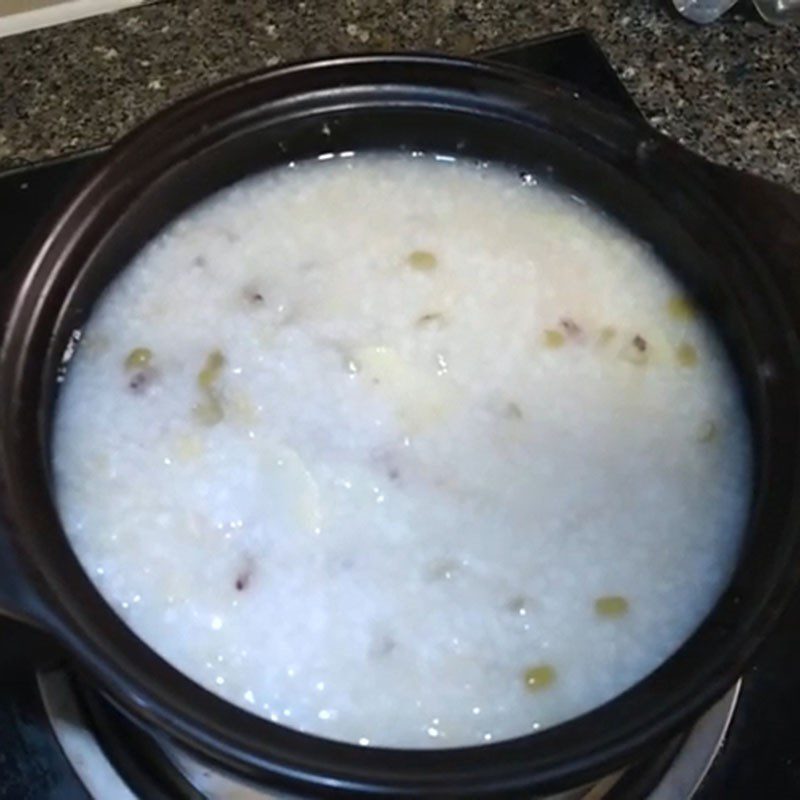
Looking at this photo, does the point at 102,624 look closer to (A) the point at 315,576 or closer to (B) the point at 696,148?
(A) the point at 315,576

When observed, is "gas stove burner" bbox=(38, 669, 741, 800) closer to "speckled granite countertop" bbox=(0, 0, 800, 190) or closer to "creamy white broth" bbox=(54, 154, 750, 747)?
"creamy white broth" bbox=(54, 154, 750, 747)

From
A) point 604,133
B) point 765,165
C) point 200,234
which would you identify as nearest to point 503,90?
point 604,133

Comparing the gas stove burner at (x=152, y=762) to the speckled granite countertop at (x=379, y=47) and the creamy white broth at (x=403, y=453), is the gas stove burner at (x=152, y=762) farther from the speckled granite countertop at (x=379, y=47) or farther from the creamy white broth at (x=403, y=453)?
the speckled granite countertop at (x=379, y=47)

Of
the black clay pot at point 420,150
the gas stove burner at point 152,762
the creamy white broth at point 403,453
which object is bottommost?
the gas stove burner at point 152,762

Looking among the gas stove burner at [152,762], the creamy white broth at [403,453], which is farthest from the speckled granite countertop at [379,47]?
the gas stove burner at [152,762]

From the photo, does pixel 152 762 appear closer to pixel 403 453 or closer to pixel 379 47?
pixel 403 453

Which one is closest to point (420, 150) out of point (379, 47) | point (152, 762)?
point (379, 47)
